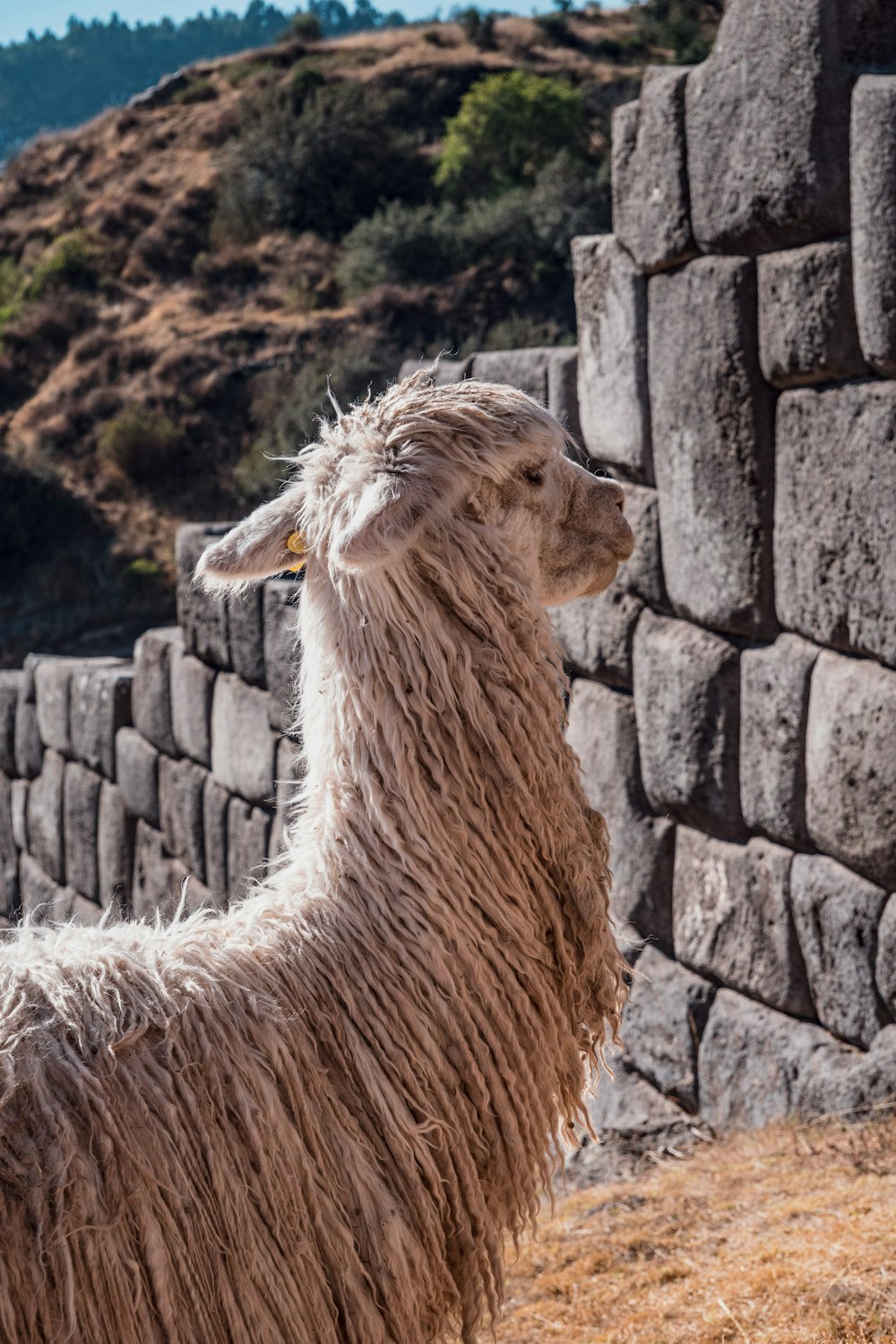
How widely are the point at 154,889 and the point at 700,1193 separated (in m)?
4.49

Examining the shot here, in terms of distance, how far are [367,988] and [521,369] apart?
3242 millimetres

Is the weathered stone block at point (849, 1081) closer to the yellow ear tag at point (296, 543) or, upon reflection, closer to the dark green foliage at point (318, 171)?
the yellow ear tag at point (296, 543)

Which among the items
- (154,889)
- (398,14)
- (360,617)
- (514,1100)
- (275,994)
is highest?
(398,14)

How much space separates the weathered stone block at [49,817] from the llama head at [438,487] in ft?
20.8

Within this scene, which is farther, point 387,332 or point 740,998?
point 387,332

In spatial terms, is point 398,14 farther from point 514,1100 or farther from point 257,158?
point 514,1100

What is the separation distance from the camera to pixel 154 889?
748 centimetres

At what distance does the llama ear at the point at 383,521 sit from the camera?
2.05 metres

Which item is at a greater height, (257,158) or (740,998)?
(257,158)

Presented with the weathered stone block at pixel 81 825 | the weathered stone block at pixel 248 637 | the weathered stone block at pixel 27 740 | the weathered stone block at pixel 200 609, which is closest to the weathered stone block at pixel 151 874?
the weathered stone block at pixel 81 825

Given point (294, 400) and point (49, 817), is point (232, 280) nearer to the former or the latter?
point (294, 400)

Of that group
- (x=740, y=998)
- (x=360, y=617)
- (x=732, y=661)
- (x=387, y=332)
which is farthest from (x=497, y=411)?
(x=387, y=332)

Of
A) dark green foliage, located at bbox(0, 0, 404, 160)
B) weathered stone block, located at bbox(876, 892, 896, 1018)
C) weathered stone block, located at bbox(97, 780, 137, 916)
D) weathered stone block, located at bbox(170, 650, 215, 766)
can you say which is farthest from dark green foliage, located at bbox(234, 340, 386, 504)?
dark green foliage, located at bbox(0, 0, 404, 160)

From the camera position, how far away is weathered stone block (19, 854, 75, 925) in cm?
829
